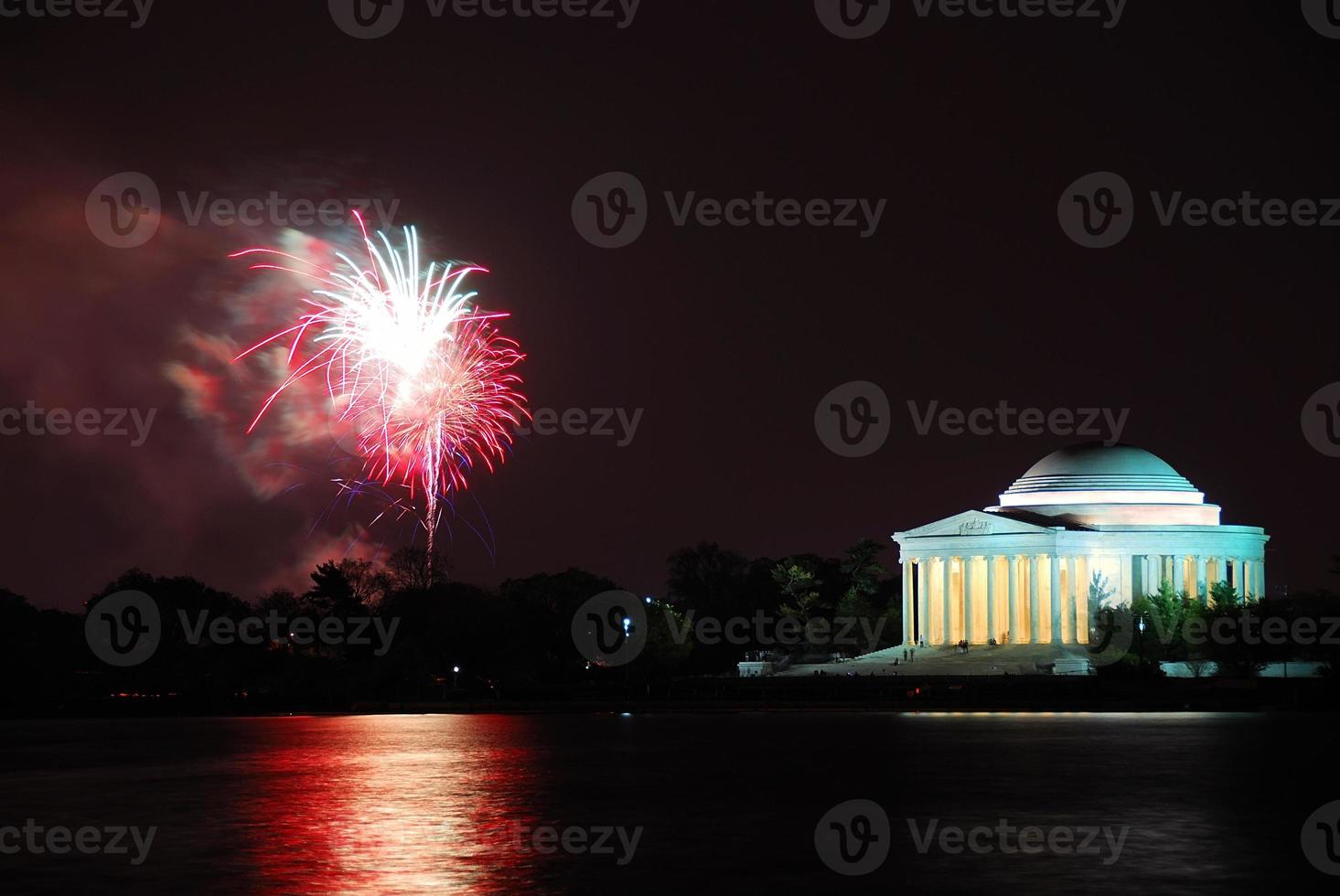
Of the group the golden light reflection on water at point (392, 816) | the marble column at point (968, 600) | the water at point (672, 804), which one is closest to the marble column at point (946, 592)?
the marble column at point (968, 600)

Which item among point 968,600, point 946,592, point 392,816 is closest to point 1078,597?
point 968,600

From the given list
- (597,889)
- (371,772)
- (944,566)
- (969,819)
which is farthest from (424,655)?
(597,889)

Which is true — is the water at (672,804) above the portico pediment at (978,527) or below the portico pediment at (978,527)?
below

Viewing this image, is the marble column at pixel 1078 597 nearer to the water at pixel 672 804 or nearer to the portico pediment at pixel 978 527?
the portico pediment at pixel 978 527

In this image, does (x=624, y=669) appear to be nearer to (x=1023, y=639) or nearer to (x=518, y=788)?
(x=1023, y=639)

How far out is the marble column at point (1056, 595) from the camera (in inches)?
6560

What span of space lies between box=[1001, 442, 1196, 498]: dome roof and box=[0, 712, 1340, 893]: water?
87.5 m

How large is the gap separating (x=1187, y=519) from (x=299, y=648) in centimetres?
7660

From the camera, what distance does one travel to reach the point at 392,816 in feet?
152

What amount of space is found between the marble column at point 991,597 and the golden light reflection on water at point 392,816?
93.4m

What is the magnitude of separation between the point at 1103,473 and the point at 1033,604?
1719cm

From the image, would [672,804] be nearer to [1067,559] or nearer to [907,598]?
[1067,559]

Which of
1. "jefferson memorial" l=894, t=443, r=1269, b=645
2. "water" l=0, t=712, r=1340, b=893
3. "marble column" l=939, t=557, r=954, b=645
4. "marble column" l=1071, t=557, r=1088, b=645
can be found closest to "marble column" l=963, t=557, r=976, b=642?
"jefferson memorial" l=894, t=443, r=1269, b=645

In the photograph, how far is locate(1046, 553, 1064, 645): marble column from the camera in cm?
16662
